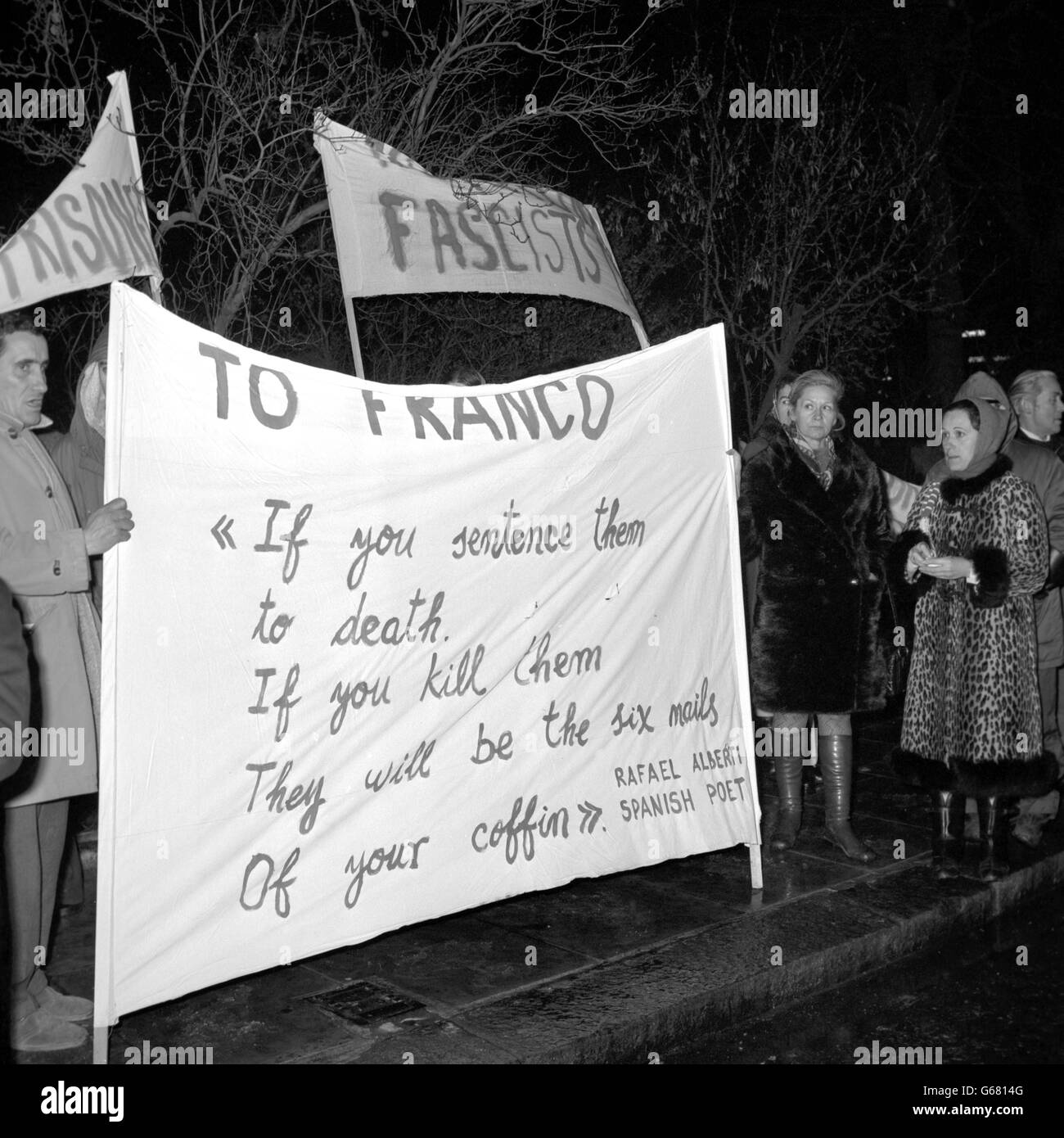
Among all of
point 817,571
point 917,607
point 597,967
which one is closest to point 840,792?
point 917,607

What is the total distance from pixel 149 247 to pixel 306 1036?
8.89 feet

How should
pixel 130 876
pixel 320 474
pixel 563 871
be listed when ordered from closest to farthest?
pixel 130 876, pixel 320 474, pixel 563 871

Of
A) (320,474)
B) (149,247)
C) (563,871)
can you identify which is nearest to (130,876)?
(320,474)

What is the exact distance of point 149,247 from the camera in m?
4.20

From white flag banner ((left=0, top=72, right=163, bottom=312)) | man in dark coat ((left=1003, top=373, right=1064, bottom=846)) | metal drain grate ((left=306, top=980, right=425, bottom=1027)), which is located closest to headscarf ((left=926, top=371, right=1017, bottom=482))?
man in dark coat ((left=1003, top=373, right=1064, bottom=846))

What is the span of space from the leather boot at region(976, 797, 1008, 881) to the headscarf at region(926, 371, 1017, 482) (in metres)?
1.42

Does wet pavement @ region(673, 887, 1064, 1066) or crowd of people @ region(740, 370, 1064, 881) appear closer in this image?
wet pavement @ region(673, 887, 1064, 1066)

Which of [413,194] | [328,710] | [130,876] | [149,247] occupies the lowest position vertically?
[130,876]

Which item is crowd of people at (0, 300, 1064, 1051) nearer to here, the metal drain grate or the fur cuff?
the fur cuff

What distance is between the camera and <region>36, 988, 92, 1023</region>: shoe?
11.9 feet

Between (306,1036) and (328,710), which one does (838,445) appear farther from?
(306,1036)

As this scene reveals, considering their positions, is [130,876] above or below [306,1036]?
above

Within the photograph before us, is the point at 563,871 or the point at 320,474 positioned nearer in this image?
the point at 320,474

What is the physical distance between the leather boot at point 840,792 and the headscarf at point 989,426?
4.25ft
